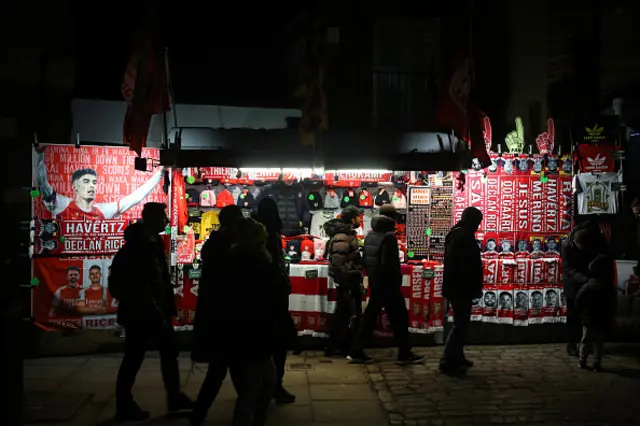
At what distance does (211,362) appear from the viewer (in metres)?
5.05

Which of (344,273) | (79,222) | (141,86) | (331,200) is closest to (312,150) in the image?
(331,200)

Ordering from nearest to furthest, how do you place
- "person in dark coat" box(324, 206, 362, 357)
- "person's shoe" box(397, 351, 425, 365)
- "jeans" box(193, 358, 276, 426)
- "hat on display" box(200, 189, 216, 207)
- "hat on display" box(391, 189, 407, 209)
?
"jeans" box(193, 358, 276, 426) < "person's shoe" box(397, 351, 425, 365) < "person in dark coat" box(324, 206, 362, 357) < "hat on display" box(200, 189, 216, 207) < "hat on display" box(391, 189, 407, 209)

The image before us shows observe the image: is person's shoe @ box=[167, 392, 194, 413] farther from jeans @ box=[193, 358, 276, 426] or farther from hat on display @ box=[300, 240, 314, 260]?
hat on display @ box=[300, 240, 314, 260]

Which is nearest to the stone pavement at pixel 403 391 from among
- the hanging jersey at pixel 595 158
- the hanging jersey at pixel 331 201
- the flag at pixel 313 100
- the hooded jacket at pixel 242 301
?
the hooded jacket at pixel 242 301

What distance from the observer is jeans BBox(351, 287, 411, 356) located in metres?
7.91

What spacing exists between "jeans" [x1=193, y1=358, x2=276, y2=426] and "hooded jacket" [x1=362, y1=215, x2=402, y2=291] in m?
3.08

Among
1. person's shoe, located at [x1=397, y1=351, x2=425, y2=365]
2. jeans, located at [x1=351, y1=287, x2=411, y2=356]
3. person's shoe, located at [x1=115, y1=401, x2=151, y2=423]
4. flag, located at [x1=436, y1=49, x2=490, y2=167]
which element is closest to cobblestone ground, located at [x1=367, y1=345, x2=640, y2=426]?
person's shoe, located at [x1=397, y1=351, x2=425, y2=365]

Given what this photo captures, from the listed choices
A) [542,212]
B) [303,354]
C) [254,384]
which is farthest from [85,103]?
[542,212]

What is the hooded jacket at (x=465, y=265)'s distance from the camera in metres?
7.30

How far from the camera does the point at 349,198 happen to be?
382 inches

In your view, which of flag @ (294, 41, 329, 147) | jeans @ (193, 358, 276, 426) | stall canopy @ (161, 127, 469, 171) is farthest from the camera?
flag @ (294, 41, 329, 147)

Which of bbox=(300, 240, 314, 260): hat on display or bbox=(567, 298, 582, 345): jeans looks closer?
bbox=(567, 298, 582, 345): jeans

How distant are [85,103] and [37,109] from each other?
2.22 feet

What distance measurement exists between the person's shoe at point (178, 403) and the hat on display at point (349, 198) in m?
4.61
